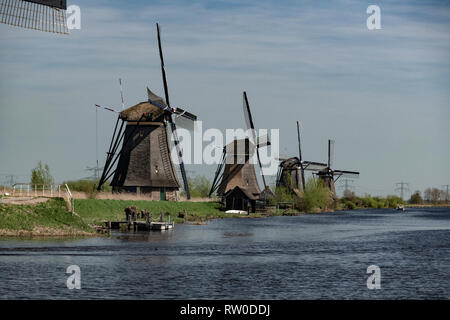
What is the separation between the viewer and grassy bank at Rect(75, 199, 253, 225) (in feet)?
198

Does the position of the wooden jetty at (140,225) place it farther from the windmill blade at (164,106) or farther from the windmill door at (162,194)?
the windmill blade at (164,106)

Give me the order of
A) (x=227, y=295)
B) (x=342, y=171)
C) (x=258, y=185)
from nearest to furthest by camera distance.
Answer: (x=227, y=295), (x=258, y=185), (x=342, y=171)

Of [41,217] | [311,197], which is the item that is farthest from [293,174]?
[41,217]

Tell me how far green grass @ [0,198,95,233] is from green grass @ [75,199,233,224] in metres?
7.98

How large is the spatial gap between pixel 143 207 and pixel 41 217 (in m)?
24.8

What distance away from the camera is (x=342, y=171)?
14800 cm

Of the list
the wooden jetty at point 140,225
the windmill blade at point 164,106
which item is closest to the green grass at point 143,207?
the wooden jetty at point 140,225

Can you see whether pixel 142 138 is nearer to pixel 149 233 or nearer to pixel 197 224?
pixel 197 224

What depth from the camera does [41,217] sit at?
4578cm

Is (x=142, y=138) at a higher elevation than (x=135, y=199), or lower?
higher

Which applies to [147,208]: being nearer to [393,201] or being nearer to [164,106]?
[164,106]
